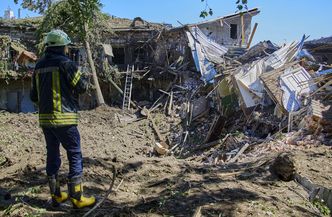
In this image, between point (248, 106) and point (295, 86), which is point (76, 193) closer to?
point (295, 86)

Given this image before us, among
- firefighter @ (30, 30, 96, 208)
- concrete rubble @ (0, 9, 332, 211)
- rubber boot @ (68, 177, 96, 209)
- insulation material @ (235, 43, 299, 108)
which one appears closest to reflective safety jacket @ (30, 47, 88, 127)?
firefighter @ (30, 30, 96, 208)

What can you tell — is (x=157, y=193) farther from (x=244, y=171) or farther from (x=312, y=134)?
(x=312, y=134)

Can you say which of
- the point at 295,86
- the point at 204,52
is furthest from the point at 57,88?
the point at 204,52

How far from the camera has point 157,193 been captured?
520cm

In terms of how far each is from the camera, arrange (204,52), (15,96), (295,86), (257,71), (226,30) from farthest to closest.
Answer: (226,30) → (15,96) → (204,52) → (257,71) → (295,86)

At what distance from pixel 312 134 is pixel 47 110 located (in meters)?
9.31

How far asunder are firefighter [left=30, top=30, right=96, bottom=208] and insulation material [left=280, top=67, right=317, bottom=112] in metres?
10.2

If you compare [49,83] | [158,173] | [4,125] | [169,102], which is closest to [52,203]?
[49,83]

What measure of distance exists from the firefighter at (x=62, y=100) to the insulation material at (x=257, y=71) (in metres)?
11.2

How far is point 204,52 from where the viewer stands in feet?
69.9

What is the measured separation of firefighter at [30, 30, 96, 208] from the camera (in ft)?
13.8

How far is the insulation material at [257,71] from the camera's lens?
1477 cm

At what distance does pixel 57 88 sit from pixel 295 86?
11.2m

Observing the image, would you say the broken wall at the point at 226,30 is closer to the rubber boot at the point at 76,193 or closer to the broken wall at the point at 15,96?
the broken wall at the point at 15,96
